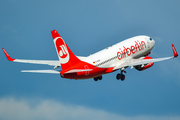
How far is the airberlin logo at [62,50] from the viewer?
62906mm

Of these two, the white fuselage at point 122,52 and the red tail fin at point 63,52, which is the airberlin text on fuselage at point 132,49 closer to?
the white fuselage at point 122,52

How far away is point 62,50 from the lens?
63.5 meters

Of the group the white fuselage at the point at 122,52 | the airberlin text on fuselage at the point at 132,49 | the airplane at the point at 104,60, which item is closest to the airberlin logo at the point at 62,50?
the airplane at the point at 104,60

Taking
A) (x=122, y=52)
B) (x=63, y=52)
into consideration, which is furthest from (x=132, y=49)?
(x=63, y=52)

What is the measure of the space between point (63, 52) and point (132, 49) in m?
18.7

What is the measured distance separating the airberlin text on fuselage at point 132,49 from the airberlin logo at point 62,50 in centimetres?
1340

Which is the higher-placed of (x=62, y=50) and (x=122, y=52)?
(x=122, y=52)

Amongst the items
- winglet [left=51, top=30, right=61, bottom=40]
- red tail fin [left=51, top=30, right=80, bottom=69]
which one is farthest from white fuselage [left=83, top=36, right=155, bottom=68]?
winglet [left=51, top=30, right=61, bottom=40]

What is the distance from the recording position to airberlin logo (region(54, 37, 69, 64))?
6291cm

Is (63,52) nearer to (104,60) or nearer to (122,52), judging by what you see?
(104,60)

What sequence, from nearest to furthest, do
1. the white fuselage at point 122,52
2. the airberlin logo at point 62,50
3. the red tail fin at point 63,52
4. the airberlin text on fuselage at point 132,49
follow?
the red tail fin at point 63,52, the airberlin logo at point 62,50, the white fuselage at point 122,52, the airberlin text on fuselage at point 132,49

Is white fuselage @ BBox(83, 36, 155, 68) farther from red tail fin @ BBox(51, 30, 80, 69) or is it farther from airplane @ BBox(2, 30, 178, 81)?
red tail fin @ BBox(51, 30, 80, 69)

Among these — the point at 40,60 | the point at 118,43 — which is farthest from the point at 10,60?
the point at 118,43

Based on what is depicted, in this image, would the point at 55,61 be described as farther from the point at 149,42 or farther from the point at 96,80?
the point at 149,42
